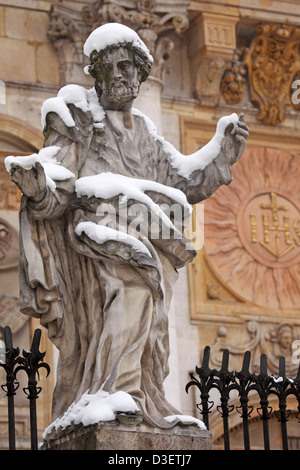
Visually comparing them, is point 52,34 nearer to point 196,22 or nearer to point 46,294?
point 196,22

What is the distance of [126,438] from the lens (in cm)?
634

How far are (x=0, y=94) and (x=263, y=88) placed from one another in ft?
8.63

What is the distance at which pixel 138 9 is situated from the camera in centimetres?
1296

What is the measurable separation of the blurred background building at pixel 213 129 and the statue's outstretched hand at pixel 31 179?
17.7 ft

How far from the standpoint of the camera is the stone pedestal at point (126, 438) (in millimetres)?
6301

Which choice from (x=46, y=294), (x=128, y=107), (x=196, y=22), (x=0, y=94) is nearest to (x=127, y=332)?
(x=46, y=294)

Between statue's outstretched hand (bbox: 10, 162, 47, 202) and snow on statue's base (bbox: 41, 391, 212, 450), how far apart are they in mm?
916

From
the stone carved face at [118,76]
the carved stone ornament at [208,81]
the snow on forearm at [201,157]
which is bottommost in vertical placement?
the snow on forearm at [201,157]

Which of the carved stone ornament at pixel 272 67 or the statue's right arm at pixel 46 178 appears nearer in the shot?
the statue's right arm at pixel 46 178

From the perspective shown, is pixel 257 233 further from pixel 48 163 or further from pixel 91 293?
pixel 91 293

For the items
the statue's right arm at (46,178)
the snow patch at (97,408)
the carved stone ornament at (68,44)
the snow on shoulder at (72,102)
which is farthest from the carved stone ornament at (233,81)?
the snow patch at (97,408)

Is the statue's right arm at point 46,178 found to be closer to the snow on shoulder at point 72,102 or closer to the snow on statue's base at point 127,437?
the snow on shoulder at point 72,102

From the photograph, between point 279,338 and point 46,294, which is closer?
point 46,294

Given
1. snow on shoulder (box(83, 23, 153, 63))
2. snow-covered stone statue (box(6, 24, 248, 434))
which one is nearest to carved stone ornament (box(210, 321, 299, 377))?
snow-covered stone statue (box(6, 24, 248, 434))
